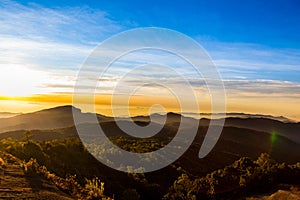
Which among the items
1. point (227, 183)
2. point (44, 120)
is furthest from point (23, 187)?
point (44, 120)

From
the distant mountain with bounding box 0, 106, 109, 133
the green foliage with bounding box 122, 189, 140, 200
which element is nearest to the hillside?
the green foliage with bounding box 122, 189, 140, 200

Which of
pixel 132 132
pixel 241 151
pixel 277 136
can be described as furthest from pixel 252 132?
pixel 132 132

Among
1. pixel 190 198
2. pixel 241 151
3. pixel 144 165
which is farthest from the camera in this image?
pixel 241 151

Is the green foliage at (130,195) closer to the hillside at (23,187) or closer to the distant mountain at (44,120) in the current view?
the hillside at (23,187)

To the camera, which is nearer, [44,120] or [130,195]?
[130,195]

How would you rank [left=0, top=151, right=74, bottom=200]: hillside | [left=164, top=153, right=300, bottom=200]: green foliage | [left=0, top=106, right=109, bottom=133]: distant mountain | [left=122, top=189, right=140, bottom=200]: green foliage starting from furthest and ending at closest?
[left=0, top=106, right=109, bottom=133]: distant mountain < [left=164, top=153, right=300, bottom=200]: green foliage < [left=122, top=189, right=140, bottom=200]: green foliage < [left=0, top=151, right=74, bottom=200]: hillside

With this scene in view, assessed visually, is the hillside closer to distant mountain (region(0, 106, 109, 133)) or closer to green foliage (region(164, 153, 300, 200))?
green foliage (region(164, 153, 300, 200))

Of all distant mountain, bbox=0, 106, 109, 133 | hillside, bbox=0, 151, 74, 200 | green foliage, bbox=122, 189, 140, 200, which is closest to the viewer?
hillside, bbox=0, 151, 74, 200

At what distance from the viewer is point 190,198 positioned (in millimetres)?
26094

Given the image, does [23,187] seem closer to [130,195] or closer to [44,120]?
[130,195]

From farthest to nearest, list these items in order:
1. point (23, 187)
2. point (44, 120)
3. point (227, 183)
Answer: point (44, 120)
point (227, 183)
point (23, 187)

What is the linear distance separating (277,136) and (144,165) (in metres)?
123

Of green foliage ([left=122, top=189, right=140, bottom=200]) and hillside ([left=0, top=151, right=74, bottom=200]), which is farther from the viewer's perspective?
green foliage ([left=122, top=189, right=140, bottom=200])

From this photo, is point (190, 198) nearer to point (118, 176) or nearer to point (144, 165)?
point (118, 176)
